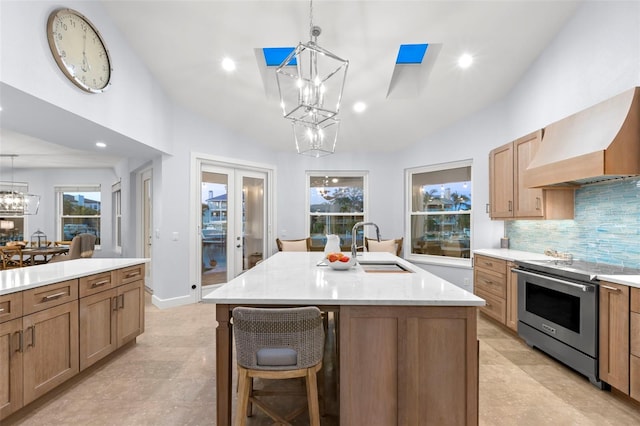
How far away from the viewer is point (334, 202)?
5508 millimetres

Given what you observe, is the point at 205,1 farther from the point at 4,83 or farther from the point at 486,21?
the point at 486,21

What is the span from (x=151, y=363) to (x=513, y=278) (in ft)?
12.1

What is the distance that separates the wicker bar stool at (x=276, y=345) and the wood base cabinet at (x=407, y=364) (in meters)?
0.17

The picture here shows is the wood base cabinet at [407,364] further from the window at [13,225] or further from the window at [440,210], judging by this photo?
the window at [13,225]

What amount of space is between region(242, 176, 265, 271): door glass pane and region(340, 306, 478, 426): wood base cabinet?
12.3 ft

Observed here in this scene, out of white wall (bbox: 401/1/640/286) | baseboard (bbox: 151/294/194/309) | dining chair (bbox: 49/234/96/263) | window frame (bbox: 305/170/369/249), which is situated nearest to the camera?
white wall (bbox: 401/1/640/286)

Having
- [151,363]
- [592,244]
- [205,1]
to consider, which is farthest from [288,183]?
[592,244]

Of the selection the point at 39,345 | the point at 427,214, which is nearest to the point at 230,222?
the point at 39,345

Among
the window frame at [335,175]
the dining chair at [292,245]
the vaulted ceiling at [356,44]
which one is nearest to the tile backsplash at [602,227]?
the vaulted ceiling at [356,44]

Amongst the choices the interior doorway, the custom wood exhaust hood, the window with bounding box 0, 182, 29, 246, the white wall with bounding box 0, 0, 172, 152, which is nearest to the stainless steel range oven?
the custom wood exhaust hood

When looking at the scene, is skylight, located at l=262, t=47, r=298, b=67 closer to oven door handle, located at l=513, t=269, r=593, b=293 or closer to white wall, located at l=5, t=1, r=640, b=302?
white wall, located at l=5, t=1, r=640, b=302

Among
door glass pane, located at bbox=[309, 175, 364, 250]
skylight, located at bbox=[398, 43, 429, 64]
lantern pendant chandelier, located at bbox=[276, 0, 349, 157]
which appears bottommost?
door glass pane, located at bbox=[309, 175, 364, 250]

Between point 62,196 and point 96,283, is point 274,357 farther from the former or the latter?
point 62,196

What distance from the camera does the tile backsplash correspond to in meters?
2.41
